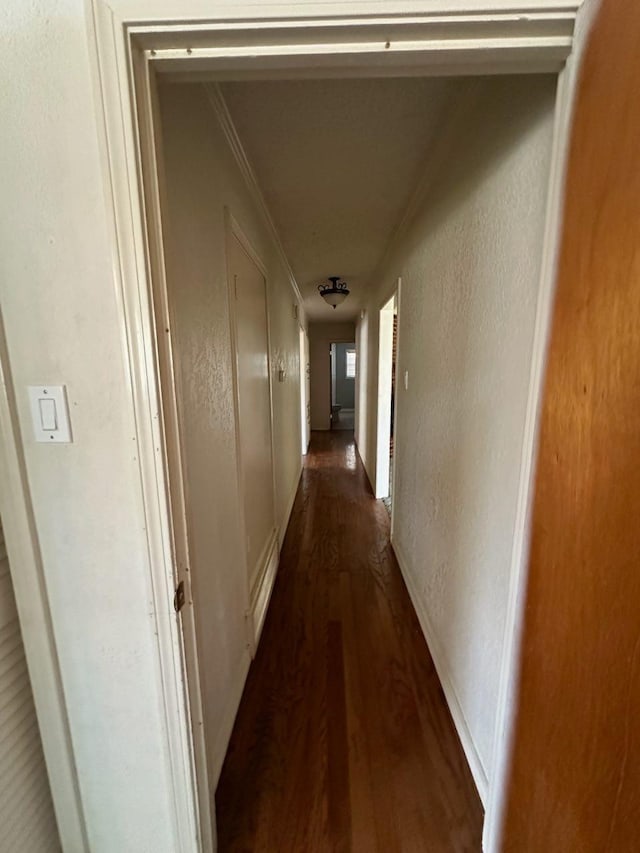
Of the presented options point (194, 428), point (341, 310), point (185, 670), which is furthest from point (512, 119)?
point (341, 310)

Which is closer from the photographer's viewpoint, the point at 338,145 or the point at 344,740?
the point at 344,740

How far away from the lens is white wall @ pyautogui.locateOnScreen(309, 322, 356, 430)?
24.1 feet

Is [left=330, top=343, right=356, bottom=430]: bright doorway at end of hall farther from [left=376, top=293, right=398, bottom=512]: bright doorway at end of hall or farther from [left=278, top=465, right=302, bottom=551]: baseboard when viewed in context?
[left=278, top=465, right=302, bottom=551]: baseboard

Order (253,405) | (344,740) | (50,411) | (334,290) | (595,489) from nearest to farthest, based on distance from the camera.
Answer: (595,489) → (50,411) → (344,740) → (253,405) → (334,290)

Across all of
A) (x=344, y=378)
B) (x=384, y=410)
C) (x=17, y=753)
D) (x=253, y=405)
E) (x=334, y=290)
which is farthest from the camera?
(x=344, y=378)

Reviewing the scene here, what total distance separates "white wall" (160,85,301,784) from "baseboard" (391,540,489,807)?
34.7 inches

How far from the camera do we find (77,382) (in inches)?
27.8

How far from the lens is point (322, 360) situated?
7.41 meters

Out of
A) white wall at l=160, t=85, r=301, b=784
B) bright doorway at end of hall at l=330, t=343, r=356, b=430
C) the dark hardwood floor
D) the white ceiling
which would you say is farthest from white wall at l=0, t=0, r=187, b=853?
bright doorway at end of hall at l=330, t=343, r=356, b=430

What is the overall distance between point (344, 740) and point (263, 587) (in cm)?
84

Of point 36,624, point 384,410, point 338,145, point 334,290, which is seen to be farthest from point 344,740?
point 334,290

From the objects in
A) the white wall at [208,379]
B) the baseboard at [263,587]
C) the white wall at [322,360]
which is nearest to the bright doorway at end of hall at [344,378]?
the white wall at [322,360]

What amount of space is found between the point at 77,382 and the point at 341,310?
5.39 m

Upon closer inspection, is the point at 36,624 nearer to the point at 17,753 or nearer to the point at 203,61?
the point at 17,753
